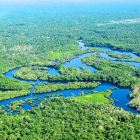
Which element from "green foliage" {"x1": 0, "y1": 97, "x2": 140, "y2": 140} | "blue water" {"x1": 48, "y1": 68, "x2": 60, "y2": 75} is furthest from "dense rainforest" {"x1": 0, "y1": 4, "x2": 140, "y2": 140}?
"blue water" {"x1": 48, "y1": 68, "x2": 60, "y2": 75}

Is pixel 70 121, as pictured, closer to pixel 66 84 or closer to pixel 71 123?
pixel 71 123

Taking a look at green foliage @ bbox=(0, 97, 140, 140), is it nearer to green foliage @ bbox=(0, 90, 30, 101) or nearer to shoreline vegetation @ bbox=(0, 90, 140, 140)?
shoreline vegetation @ bbox=(0, 90, 140, 140)

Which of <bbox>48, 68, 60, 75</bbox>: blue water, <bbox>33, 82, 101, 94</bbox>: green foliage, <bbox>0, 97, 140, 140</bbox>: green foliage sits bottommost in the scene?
<bbox>0, 97, 140, 140</bbox>: green foliage

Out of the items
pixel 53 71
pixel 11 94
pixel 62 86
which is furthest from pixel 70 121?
pixel 53 71

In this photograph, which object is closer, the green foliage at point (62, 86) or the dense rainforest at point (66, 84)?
the dense rainforest at point (66, 84)

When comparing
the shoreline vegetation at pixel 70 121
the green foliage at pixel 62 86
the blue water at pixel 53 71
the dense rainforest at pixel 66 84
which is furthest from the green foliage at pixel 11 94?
the blue water at pixel 53 71

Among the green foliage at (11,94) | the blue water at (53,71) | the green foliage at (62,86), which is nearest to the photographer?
the green foliage at (11,94)

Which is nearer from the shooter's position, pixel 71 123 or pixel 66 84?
pixel 71 123

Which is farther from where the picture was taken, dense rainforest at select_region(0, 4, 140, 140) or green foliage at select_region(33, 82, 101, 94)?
green foliage at select_region(33, 82, 101, 94)

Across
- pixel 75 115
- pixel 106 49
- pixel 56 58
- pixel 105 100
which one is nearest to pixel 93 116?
pixel 75 115

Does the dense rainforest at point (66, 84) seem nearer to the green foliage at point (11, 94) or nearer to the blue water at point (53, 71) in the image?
the green foliage at point (11, 94)

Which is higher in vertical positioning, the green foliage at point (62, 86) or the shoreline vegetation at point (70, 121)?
the green foliage at point (62, 86)
